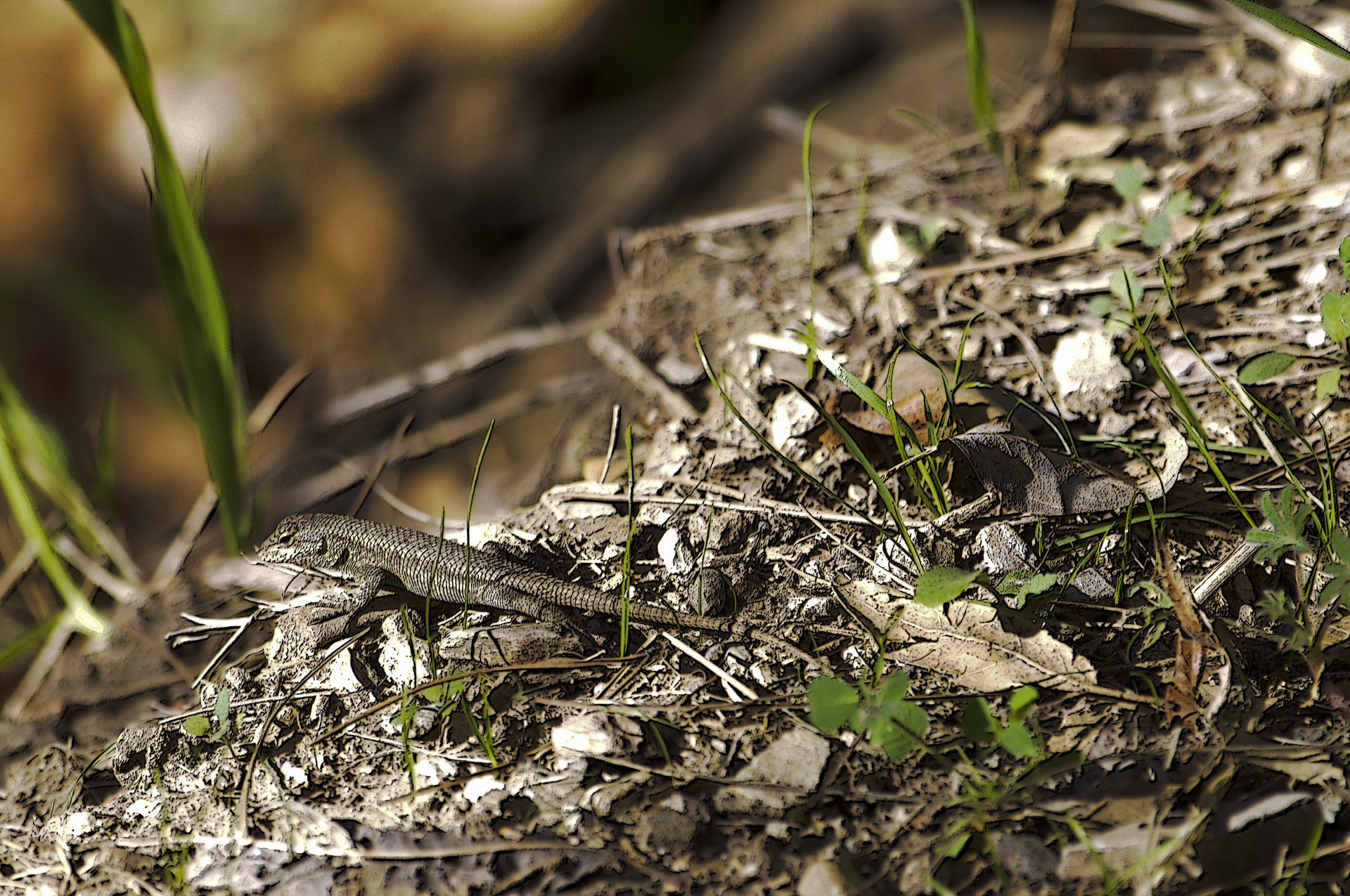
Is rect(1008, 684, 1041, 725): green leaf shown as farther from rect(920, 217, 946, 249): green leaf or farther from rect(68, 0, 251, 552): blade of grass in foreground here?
rect(68, 0, 251, 552): blade of grass in foreground

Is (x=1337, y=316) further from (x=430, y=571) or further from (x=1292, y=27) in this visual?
(x=430, y=571)

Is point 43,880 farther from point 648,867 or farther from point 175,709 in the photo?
point 648,867

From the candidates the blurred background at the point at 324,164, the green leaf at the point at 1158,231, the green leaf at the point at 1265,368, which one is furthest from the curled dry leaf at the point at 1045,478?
the blurred background at the point at 324,164

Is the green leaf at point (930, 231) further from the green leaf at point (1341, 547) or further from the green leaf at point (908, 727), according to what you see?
the green leaf at point (908, 727)

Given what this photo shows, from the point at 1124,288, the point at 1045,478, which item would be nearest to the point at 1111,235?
the point at 1124,288

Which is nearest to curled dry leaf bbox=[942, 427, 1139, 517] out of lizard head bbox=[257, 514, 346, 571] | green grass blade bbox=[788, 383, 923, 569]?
green grass blade bbox=[788, 383, 923, 569]

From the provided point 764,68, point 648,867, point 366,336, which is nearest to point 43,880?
point 648,867
